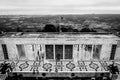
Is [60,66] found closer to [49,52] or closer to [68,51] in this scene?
[68,51]

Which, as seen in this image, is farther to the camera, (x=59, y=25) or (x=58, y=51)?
(x=59, y=25)

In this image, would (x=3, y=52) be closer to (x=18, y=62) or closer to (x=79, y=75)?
(x=18, y=62)

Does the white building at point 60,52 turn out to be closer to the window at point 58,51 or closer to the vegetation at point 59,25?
the window at point 58,51

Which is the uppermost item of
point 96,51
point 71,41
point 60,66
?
point 71,41

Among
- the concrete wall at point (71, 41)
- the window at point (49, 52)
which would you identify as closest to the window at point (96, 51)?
the concrete wall at point (71, 41)

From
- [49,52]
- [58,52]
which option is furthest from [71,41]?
[49,52]

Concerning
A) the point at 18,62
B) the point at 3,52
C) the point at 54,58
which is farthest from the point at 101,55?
the point at 3,52

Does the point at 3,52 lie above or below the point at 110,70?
above

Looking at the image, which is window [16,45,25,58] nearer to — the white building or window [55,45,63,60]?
the white building

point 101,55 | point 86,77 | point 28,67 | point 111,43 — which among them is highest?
point 111,43
